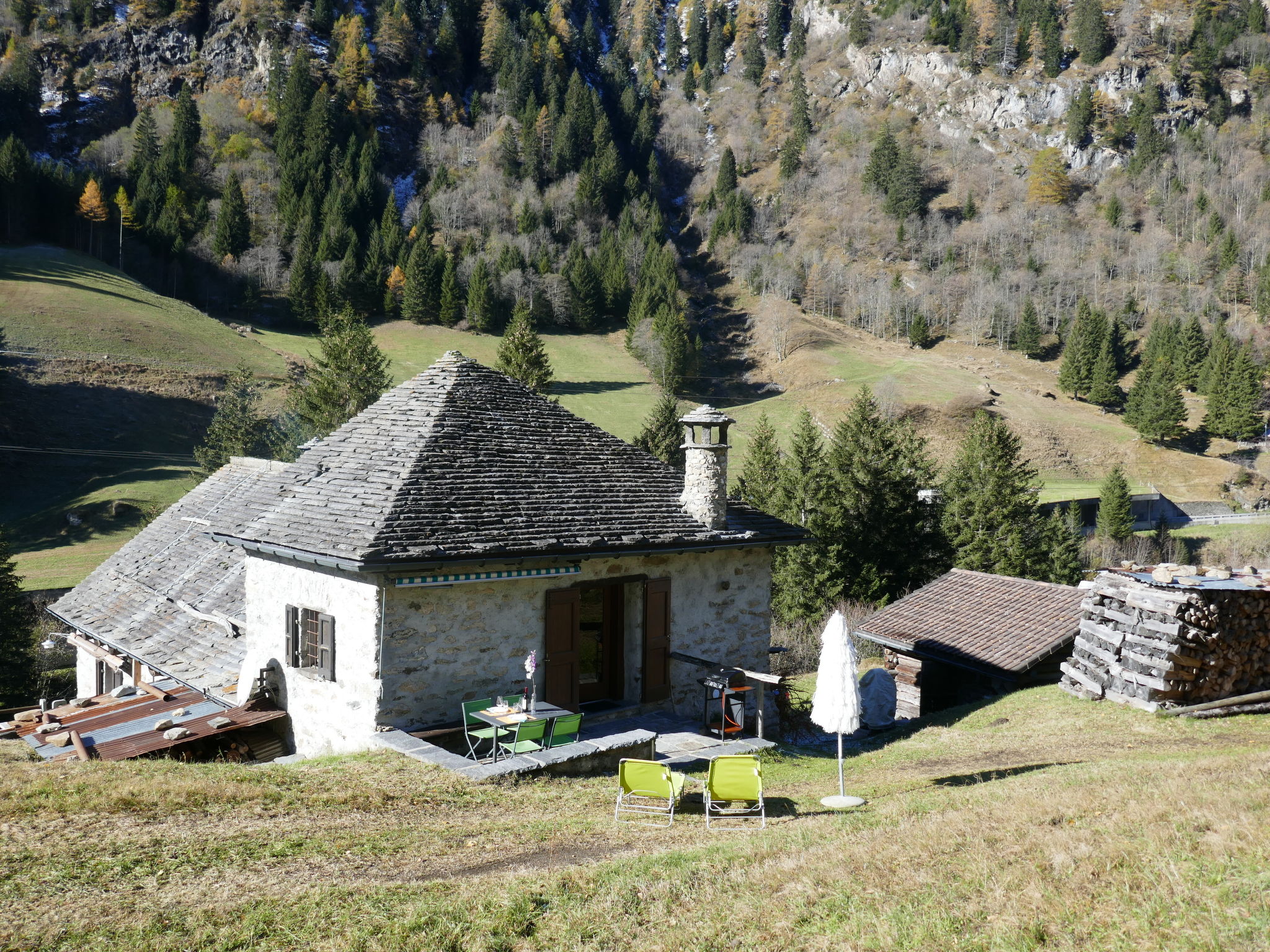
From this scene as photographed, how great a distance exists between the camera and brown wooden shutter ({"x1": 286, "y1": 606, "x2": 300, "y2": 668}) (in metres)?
12.9

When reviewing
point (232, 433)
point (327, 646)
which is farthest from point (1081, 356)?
point (327, 646)

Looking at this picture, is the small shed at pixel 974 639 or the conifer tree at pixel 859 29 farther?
the conifer tree at pixel 859 29

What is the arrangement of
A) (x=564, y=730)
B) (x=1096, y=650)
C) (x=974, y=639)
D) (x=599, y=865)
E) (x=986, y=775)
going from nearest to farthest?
(x=599, y=865)
(x=986, y=775)
(x=564, y=730)
(x=1096, y=650)
(x=974, y=639)

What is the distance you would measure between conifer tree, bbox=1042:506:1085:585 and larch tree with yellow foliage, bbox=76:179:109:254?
94.0 metres

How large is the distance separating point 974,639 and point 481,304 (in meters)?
75.2

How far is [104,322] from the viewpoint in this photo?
2459 inches

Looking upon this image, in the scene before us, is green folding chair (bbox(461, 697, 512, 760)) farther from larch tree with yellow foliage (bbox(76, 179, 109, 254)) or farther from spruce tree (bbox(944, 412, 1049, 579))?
larch tree with yellow foliage (bbox(76, 179, 109, 254))

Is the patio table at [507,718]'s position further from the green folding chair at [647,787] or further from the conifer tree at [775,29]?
the conifer tree at [775,29]

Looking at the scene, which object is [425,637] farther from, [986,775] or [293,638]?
[986,775]

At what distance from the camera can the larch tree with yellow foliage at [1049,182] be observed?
13025cm

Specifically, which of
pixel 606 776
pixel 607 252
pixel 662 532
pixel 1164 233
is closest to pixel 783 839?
pixel 606 776

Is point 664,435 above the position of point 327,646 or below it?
below

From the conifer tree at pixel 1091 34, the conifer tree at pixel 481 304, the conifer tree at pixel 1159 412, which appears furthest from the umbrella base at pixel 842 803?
the conifer tree at pixel 1091 34

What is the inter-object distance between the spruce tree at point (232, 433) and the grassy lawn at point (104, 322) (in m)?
14.4
